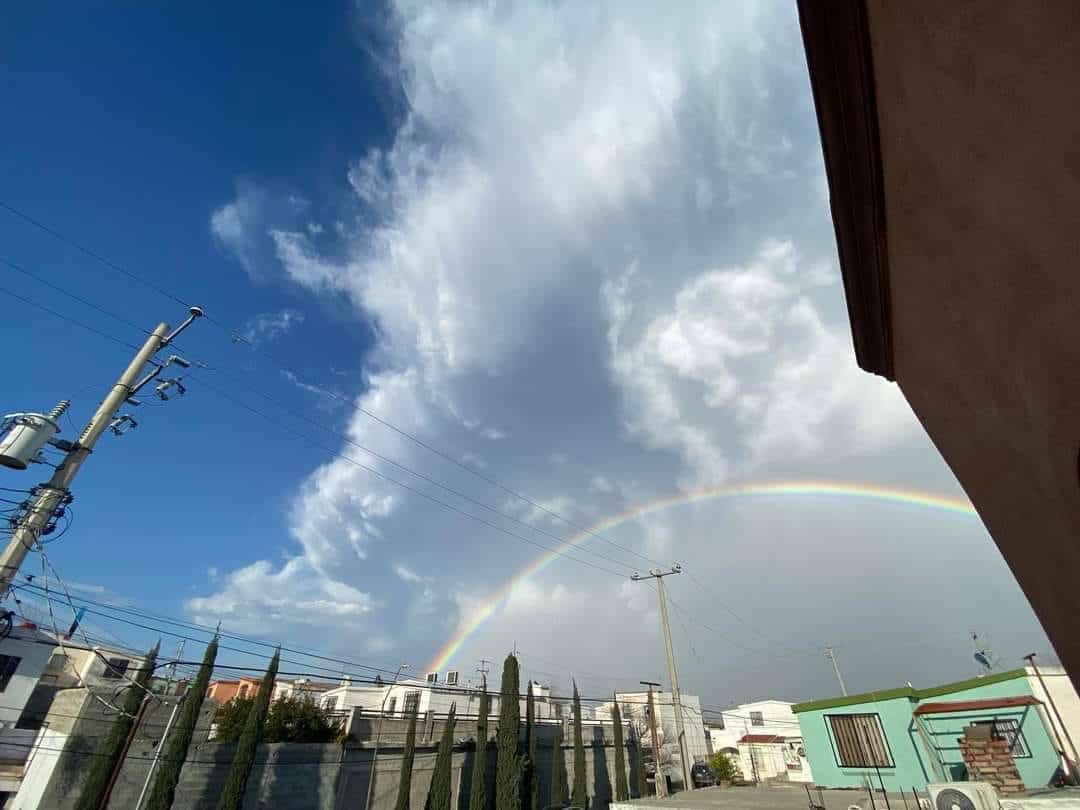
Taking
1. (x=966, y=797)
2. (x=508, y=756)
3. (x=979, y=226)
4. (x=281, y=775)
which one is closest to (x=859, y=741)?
(x=966, y=797)

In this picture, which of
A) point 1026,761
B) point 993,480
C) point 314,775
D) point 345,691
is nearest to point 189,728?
point 314,775

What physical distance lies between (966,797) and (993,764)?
5.52 metres

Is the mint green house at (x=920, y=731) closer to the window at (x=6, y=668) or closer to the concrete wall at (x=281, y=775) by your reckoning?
the concrete wall at (x=281, y=775)

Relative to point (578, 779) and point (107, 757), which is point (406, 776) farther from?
point (578, 779)

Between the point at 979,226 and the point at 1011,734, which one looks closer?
the point at 979,226

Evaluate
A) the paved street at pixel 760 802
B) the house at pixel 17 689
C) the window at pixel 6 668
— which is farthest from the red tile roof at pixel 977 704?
the window at pixel 6 668

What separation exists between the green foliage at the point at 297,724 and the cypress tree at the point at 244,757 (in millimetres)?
9060

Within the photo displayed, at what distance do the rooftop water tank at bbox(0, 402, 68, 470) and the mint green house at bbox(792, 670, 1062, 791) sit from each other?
22537 millimetres

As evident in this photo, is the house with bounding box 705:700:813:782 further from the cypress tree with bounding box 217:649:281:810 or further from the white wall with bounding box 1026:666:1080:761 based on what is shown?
the cypress tree with bounding box 217:649:281:810

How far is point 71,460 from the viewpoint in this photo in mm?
7242

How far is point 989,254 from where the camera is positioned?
2322 mm

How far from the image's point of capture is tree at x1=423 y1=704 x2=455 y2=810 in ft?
73.2

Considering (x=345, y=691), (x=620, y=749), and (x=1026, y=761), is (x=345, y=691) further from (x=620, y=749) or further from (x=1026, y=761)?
(x=1026, y=761)

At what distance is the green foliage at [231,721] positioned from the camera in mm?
26516
